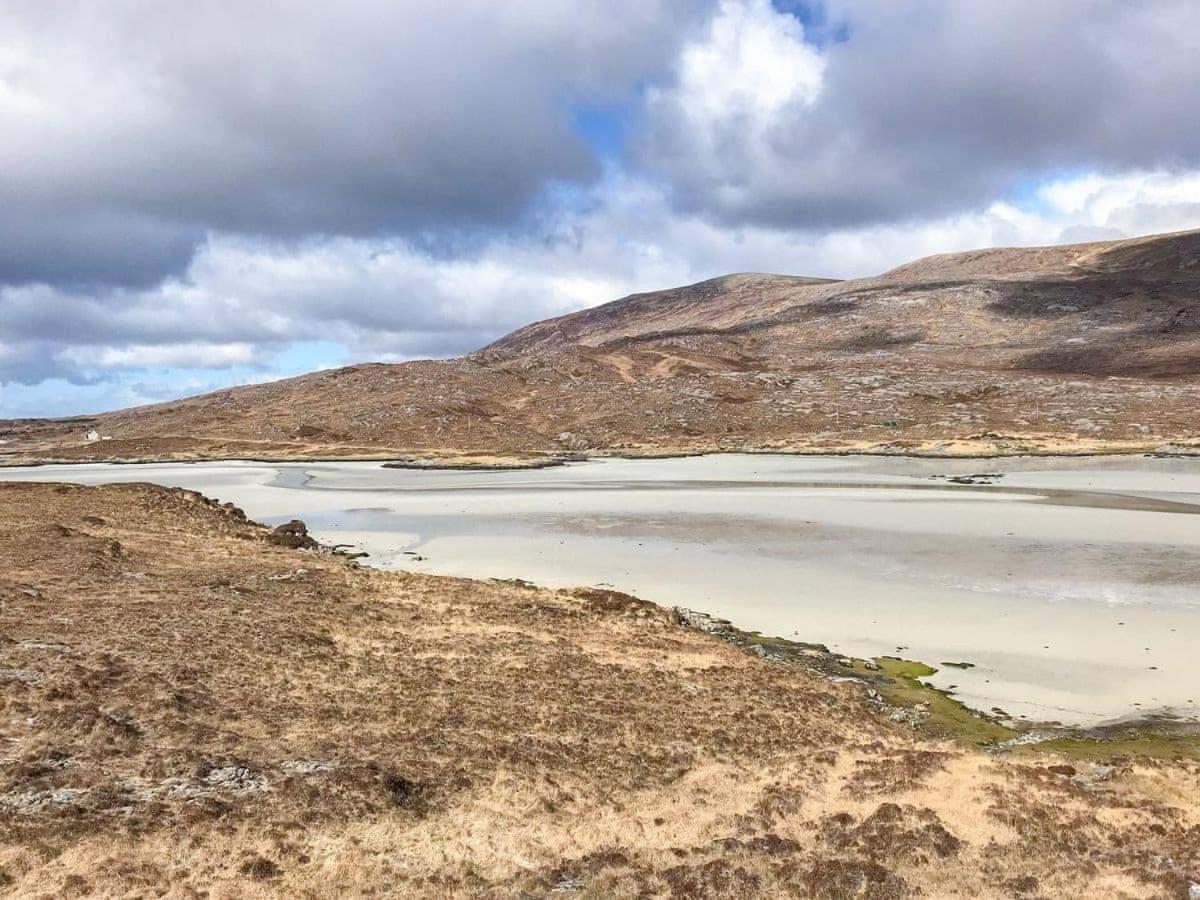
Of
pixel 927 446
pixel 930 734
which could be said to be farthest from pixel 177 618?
pixel 927 446

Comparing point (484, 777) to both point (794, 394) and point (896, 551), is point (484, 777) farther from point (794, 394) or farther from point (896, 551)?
point (794, 394)

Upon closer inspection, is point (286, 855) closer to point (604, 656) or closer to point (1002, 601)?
point (604, 656)

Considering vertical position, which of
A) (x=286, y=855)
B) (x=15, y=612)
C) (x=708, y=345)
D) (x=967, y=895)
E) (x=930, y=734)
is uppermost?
(x=708, y=345)

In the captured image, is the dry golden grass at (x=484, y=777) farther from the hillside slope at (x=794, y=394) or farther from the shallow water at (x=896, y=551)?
the hillside slope at (x=794, y=394)

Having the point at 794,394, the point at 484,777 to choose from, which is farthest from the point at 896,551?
the point at 794,394

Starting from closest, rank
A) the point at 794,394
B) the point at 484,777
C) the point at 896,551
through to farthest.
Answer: the point at 484,777, the point at 896,551, the point at 794,394

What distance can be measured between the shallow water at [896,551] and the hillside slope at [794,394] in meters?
28.5

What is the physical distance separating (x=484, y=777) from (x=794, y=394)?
355ft

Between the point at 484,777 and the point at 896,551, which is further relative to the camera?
the point at 896,551

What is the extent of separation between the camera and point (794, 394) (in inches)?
4513

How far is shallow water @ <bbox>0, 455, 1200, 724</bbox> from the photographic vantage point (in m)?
18.4

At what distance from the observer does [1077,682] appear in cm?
1664

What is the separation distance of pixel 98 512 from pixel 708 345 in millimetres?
140970

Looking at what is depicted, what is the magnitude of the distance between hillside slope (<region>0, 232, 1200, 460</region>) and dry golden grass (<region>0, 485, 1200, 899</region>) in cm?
6813
